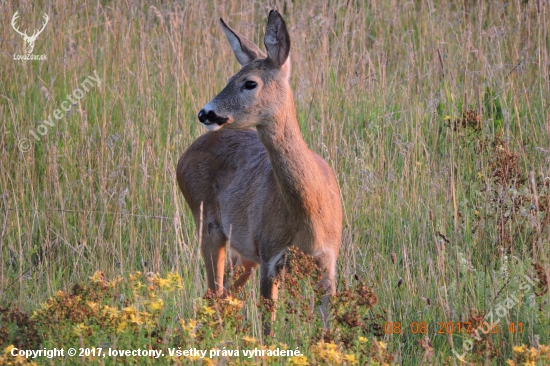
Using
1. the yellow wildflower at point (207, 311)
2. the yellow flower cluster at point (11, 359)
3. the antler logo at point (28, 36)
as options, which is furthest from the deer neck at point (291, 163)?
the antler logo at point (28, 36)

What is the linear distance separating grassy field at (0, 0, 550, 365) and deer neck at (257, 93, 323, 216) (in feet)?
1.66

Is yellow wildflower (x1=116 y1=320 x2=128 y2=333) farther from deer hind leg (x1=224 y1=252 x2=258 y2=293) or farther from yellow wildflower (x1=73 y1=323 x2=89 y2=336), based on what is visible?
deer hind leg (x1=224 y1=252 x2=258 y2=293)

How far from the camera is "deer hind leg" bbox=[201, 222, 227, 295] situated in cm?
512

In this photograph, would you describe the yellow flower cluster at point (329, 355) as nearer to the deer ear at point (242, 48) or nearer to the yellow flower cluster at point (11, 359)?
the yellow flower cluster at point (11, 359)

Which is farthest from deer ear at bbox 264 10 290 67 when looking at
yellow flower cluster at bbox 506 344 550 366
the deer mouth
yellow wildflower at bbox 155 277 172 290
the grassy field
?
yellow flower cluster at bbox 506 344 550 366

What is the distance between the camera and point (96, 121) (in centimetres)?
610

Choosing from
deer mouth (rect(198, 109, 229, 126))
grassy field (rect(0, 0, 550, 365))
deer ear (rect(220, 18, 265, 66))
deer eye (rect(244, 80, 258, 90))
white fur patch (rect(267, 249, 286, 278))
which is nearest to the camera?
grassy field (rect(0, 0, 550, 365))

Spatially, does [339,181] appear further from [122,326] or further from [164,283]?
[122,326]

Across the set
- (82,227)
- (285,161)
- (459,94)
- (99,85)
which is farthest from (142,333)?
(459,94)

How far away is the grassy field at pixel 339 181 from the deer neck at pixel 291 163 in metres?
0.51

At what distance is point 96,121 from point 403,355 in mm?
3118

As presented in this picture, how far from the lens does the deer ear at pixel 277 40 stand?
4305 mm

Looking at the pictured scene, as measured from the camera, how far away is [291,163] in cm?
422

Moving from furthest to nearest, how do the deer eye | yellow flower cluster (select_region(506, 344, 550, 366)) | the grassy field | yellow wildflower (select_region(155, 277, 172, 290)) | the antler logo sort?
the antler logo, the deer eye, the grassy field, yellow wildflower (select_region(155, 277, 172, 290)), yellow flower cluster (select_region(506, 344, 550, 366))
